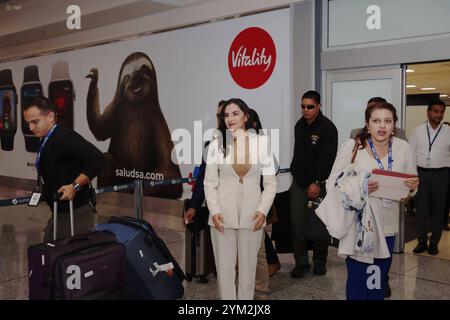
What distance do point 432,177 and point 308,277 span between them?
7.15ft

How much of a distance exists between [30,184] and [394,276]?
9.20m

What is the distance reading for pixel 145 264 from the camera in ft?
10.7

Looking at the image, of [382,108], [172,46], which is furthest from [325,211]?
[172,46]

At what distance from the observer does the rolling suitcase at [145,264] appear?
319 cm

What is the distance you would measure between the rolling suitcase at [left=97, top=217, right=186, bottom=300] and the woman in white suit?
43 centimetres

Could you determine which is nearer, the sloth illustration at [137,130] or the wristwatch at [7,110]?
the sloth illustration at [137,130]

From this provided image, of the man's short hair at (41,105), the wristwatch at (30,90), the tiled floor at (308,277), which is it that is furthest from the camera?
the wristwatch at (30,90)

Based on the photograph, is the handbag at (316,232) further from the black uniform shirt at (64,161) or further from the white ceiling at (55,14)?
the white ceiling at (55,14)

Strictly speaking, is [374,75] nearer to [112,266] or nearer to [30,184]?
[112,266]

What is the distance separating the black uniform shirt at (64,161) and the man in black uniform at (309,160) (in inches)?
78.0

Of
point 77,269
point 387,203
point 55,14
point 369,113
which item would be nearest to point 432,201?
point 387,203

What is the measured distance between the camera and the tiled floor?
416cm

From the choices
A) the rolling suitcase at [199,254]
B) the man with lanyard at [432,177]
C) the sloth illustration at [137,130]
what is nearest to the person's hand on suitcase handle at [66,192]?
the rolling suitcase at [199,254]

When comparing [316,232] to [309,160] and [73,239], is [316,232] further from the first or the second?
[73,239]
